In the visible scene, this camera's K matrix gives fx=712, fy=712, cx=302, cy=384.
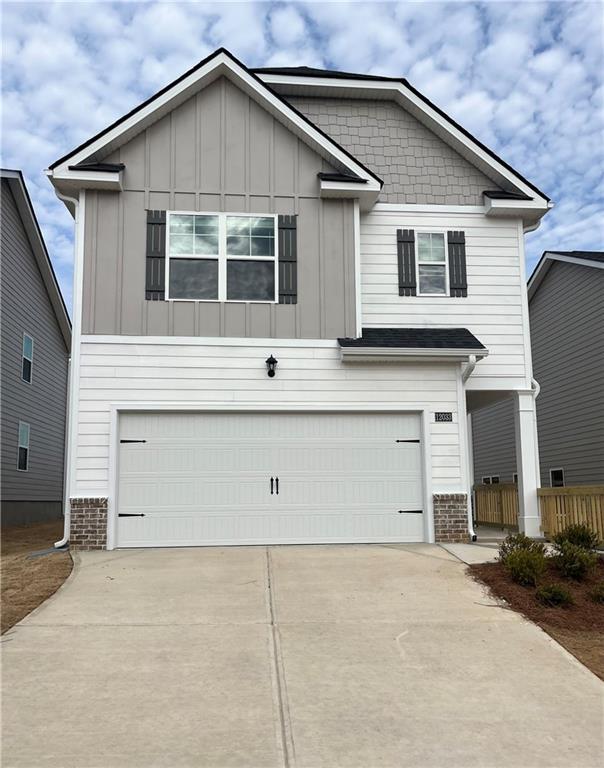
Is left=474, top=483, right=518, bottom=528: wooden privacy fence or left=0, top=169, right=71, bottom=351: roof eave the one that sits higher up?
left=0, top=169, right=71, bottom=351: roof eave

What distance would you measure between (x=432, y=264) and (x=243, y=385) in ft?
13.7

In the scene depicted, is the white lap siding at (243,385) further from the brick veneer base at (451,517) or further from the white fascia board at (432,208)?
the white fascia board at (432,208)

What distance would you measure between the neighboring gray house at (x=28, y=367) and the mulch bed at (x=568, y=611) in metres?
12.5

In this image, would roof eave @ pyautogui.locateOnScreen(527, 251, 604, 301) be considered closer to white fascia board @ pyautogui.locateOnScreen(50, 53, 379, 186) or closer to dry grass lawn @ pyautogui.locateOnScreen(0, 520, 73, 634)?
white fascia board @ pyautogui.locateOnScreen(50, 53, 379, 186)

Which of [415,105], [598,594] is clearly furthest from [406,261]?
[598,594]

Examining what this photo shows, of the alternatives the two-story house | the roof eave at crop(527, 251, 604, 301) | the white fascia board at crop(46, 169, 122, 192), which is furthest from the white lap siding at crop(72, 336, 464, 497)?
the roof eave at crop(527, 251, 604, 301)

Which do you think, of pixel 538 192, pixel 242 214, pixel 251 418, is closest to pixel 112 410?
pixel 251 418

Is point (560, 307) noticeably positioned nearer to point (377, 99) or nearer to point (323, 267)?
point (377, 99)

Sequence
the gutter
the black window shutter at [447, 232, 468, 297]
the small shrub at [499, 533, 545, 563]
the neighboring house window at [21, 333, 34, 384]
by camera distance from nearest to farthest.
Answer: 1. the small shrub at [499, 533, 545, 563]
2. the gutter
3. the black window shutter at [447, 232, 468, 297]
4. the neighboring house window at [21, 333, 34, 384]

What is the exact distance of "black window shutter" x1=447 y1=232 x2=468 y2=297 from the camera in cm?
1268

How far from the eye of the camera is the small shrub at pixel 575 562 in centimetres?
829

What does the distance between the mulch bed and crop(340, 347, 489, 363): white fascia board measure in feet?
12.0

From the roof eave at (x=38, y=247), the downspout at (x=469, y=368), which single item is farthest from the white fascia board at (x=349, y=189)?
the roof eave at (x=38, y=247)

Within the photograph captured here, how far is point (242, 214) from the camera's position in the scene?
38.7ft
